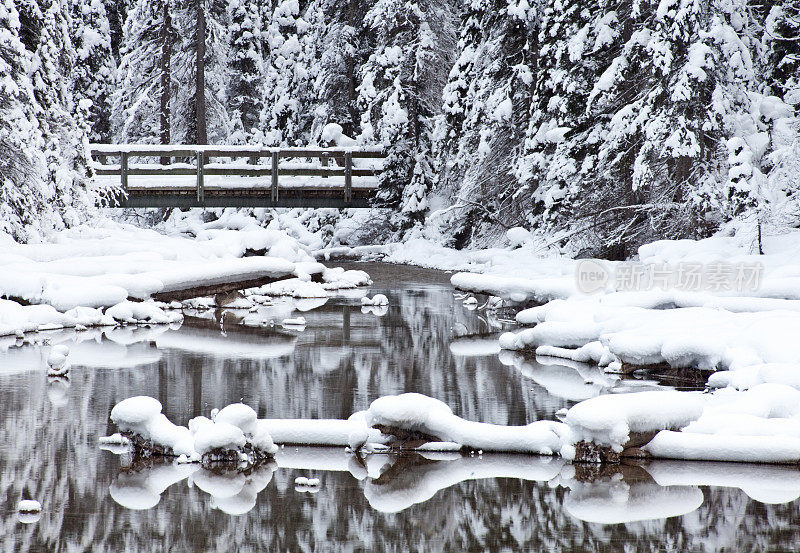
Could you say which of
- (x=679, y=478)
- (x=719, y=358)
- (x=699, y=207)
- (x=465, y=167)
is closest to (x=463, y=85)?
(x=465, y=167)

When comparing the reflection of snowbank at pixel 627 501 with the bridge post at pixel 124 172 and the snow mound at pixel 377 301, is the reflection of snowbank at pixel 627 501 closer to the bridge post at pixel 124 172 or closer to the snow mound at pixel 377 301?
the snow mound at pixel 377 301

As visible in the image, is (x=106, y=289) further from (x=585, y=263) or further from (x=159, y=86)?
(x=159, y=86)

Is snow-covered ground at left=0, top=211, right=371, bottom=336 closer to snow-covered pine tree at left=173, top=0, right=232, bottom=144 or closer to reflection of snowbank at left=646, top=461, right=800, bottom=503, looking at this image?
reflection of snowbank at left=646, top=461, right=800, bottom=503

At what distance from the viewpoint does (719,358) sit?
8859mm

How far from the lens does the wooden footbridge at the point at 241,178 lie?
29125 mm

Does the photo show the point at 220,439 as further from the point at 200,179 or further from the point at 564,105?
the point at 200,179

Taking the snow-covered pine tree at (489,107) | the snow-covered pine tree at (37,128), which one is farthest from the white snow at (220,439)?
the snow-covered pine tree at (489,107)

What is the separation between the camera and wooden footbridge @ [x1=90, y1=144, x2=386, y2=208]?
29125 millimetres

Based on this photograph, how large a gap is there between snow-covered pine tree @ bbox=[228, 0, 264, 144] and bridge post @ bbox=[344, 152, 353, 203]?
43.0 feet

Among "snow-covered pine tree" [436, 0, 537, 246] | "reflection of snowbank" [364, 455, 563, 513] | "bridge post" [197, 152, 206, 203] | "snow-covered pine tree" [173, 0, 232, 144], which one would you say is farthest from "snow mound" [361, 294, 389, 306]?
"snow-covered pine tree" [173, 0, 232, 144]

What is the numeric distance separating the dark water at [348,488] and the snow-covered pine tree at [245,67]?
112ft

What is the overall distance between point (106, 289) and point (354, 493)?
8790 millimetres

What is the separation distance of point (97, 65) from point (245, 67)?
6661 mm

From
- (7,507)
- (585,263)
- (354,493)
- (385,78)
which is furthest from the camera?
(385,78)
